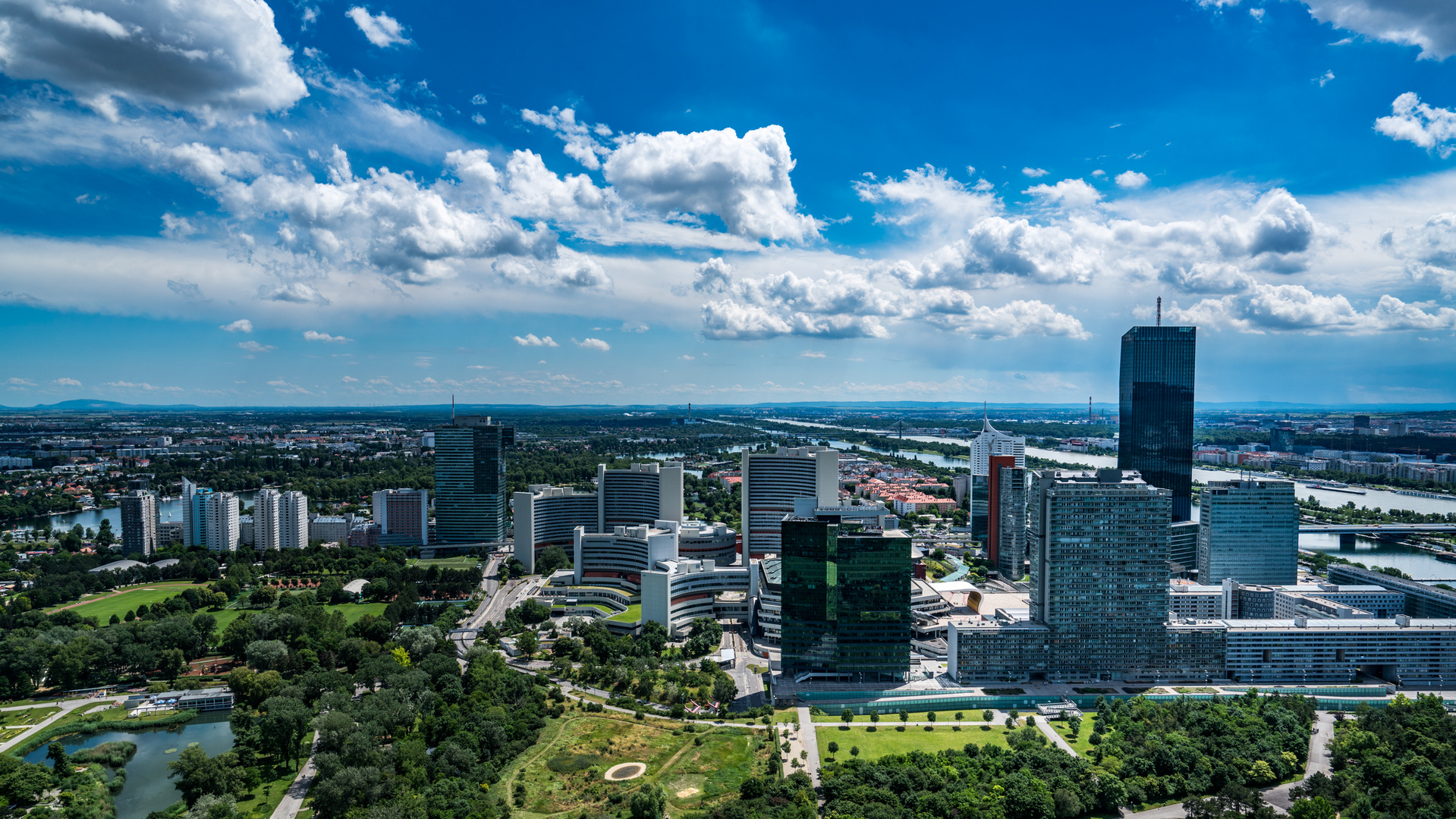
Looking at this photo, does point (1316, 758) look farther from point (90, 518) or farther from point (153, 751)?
point (90, 518)

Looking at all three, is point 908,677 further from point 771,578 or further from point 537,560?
point 537,560

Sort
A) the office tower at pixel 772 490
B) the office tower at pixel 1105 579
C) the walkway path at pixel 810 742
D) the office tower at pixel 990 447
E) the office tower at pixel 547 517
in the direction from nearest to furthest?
Answer: the walkway path at pixel 810 742, the office tower at pixel 1105 579, the office tower at pixel 772 490, the office tower at pixel 547 517, the office tower at pixel 990 447

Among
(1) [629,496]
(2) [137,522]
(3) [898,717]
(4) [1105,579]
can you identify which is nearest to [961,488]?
(1) [629,496]

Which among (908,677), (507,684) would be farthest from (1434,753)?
(507,684)

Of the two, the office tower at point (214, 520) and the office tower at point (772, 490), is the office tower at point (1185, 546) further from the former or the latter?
the office tower at point (214, 520)

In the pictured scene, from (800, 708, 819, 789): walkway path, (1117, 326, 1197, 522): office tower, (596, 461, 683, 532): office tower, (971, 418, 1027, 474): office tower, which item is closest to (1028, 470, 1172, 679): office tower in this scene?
(800, 708, 819, 789): walkway path

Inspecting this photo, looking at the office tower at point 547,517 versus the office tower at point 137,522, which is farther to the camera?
the office tower at point 137,522

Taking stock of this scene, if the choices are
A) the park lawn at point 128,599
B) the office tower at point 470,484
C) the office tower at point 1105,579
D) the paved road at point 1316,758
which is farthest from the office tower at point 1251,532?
the park lawn at point 128,599

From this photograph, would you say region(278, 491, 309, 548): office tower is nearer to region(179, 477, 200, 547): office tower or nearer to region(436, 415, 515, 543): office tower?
region(179, 477, 200, 547): office tower
